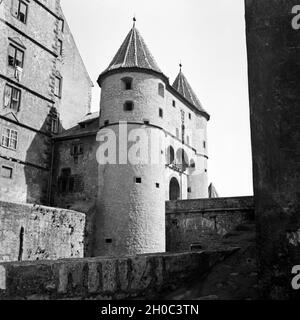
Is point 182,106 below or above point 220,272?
above

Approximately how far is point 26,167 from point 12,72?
6.32m

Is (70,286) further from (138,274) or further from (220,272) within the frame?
(220,272)

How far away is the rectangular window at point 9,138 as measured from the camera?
90.1 feet

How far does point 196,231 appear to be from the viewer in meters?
28.0

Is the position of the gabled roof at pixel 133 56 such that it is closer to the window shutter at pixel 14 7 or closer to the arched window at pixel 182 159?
the arched window at pixel 182 159

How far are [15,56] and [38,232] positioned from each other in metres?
13.5

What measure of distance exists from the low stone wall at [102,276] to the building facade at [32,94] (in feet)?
72.3

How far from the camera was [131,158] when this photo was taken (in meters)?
27.2

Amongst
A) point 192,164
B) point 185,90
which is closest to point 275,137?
point 192,164

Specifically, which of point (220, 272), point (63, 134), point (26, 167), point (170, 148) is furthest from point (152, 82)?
point (220, 272)

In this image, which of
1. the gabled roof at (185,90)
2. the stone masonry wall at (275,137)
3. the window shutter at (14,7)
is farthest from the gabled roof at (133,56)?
the stone masonry wall at (275,137)

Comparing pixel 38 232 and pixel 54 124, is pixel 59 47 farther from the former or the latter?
pixel 38 232

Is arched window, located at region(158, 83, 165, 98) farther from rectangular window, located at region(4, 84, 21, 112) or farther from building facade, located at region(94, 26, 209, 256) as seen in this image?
rectangular window, located at region(4, 84, 21, 112)

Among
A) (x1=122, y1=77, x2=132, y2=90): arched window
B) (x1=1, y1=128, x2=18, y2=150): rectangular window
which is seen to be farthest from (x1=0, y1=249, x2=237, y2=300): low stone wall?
(x1=122, y1=77, x2=132, y2=90): arched window
